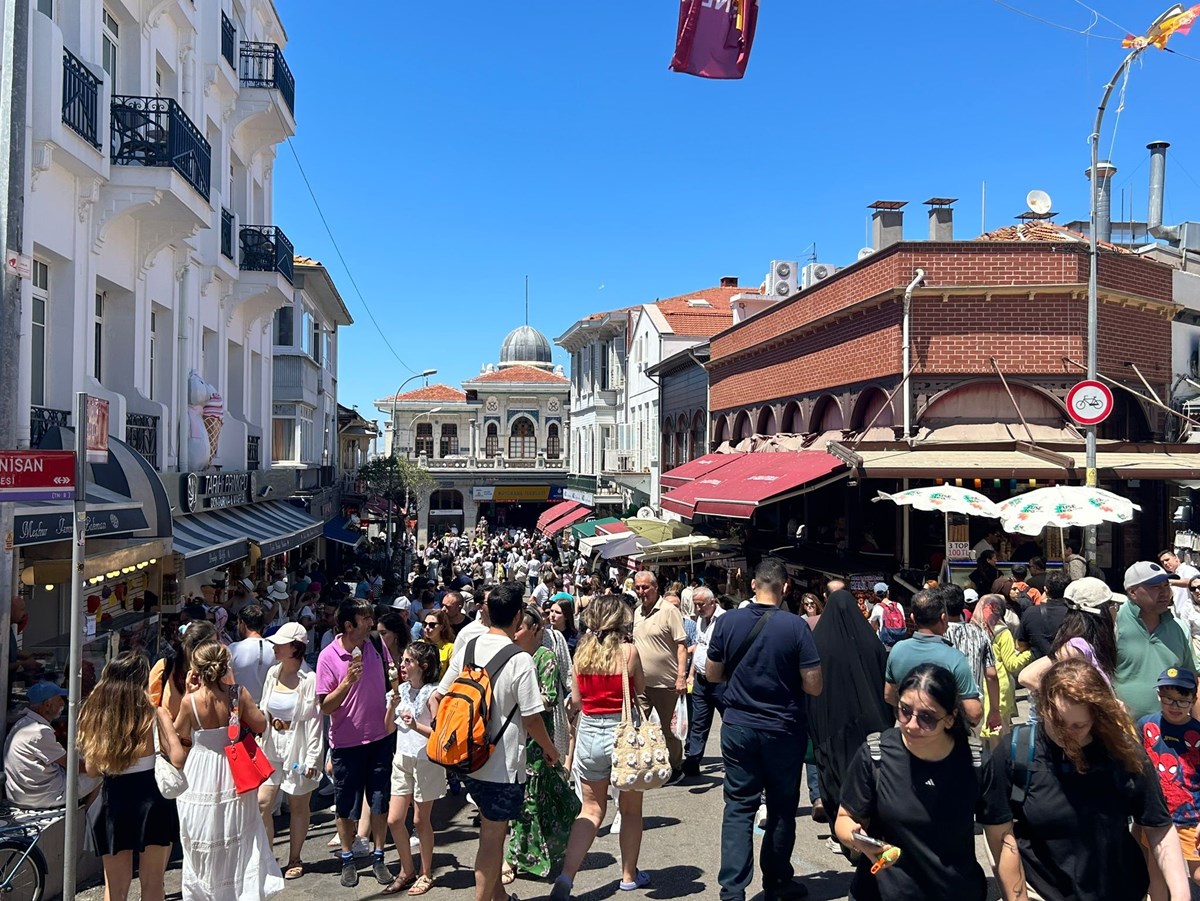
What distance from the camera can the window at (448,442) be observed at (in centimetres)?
6025

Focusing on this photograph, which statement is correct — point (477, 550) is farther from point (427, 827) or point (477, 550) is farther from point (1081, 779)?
point (1081, 779)

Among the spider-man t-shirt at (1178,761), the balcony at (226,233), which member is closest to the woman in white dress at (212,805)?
the spider-man t-shirt at (1178,761)

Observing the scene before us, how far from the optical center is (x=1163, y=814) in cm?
343

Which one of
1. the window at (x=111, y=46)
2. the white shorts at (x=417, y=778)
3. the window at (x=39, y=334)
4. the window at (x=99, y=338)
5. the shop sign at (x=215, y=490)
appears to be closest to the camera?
the white shorts at (x=417, y=778)

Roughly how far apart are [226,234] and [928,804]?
15986mm

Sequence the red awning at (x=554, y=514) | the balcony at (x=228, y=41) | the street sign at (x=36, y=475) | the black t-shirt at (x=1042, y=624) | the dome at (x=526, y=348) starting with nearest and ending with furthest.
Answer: the street sign at (x=36, y=475), the black t-shirt at (x=1042, y=624), the balcony at (x=228, y=41), the red awning at (x=554, y=514), the dome at (x=526, y=348)

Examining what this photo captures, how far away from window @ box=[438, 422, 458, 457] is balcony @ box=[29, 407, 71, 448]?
50503mm

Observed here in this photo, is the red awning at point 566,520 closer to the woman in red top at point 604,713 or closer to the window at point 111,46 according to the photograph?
the window at point 111,46

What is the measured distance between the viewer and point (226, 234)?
16.8m

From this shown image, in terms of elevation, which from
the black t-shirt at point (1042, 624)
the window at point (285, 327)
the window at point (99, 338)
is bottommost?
the black t-shirt at point (1042, 624)

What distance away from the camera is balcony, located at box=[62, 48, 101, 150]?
373 inches

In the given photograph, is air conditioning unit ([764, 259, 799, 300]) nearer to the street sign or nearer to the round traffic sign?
the round traffic sign

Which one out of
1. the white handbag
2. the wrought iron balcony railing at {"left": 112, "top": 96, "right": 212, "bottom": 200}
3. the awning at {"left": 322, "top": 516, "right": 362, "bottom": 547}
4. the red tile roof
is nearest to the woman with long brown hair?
the white handbag

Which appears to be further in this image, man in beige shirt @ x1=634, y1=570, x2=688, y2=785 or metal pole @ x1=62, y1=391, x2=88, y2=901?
man in beige shirt @ x1=634, y1=570, x2=688, y2=785
